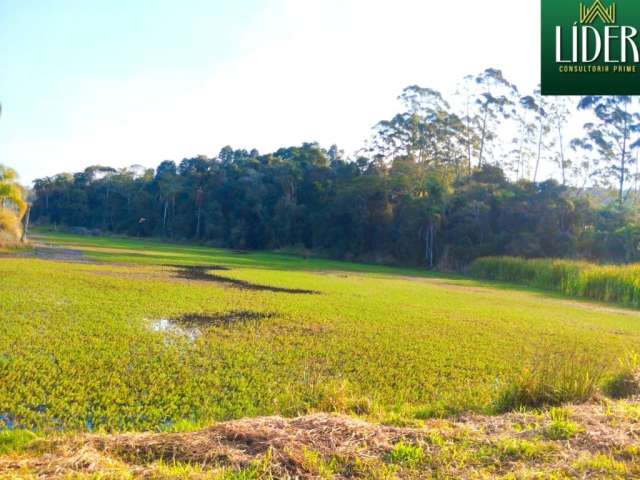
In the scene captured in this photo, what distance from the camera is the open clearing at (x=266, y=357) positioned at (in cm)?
392

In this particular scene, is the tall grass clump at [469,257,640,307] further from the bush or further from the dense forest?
the bush

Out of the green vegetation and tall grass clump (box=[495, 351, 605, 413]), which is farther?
the green vegetation

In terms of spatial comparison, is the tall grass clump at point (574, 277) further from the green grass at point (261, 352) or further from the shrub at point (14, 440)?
the shrub at point (14, 440)

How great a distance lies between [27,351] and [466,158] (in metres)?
37.5

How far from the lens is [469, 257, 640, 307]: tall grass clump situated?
15.3 metres

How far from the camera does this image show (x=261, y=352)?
6500 millimetres

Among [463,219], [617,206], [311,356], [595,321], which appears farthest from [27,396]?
[617,206]

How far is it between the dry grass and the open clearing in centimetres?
3

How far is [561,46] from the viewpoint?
7.10 metres

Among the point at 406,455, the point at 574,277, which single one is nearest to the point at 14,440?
the point at 406,455

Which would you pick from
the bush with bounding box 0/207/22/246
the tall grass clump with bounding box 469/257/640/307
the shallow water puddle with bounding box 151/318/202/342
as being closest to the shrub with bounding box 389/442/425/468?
the shallow water puddle with bounding box 151/318/202/342

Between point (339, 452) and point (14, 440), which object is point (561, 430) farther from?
point (14, 440)

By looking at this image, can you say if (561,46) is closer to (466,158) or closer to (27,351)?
(27,351)

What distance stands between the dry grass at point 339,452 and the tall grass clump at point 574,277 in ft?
44.4
